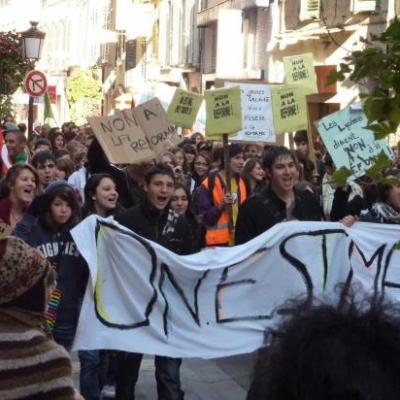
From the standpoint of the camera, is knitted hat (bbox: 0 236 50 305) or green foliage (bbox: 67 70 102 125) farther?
green foliage (bbox: 67 70 102 125)

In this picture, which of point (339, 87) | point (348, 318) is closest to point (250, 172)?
point (348, 318)

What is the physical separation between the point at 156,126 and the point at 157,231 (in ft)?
14.9

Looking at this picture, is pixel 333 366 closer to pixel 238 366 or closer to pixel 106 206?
pixel 106 206

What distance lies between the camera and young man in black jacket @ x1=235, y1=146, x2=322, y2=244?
8.09m

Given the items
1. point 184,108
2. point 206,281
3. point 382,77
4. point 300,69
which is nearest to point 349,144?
point 206,281

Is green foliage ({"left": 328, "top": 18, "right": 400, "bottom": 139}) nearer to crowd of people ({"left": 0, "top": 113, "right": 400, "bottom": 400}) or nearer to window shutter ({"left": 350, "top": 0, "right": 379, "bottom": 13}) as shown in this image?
crowd of people ({"left": 0, "top": 113, "right": 400, "bottom": 400})

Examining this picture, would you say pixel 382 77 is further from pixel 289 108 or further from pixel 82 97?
pixel 82 97

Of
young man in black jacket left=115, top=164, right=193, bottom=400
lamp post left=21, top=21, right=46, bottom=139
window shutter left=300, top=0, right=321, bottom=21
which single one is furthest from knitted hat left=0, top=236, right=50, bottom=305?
window shutter left=300, top=0, right=321, bottom=21

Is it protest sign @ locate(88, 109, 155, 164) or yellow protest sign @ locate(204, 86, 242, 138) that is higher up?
yellow protest sign @ locate(204, 86, 242, 138)

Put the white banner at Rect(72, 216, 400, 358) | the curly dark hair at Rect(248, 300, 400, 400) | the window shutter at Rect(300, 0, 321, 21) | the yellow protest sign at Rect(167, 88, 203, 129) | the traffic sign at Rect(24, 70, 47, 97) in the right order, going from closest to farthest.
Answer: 1. the curly dark hair at Rect(248, 300, 400, 400)
2. the white banner at Rect(72, 216, 400, 358)
3. the yellow protest sign at Rect(167, 88, 203, 129)
4. the traffic sign at Rect(24, 70, 47, 97)
5. the window shutter at Rect(300, 0, 321, 21)

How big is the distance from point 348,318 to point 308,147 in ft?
47.7

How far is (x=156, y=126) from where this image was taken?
1200 centimetres

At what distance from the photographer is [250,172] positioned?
11.3m

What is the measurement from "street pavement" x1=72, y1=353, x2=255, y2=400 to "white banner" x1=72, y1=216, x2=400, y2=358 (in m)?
0.70
